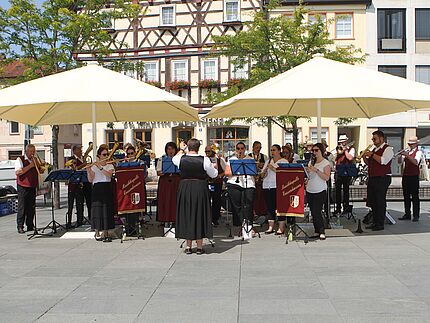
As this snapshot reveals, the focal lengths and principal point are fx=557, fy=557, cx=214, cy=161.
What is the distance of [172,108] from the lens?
38.0ft

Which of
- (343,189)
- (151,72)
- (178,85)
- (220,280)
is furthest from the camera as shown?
(151,72)

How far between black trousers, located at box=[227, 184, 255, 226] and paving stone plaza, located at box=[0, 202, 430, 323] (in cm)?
57

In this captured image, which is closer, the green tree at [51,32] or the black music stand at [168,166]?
the black music stand at [168,166]

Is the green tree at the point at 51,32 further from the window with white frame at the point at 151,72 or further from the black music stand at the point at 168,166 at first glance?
the window with white frame at the point at 151,72

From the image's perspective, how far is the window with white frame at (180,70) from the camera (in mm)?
31422

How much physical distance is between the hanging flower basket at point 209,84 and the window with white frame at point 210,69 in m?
0.27

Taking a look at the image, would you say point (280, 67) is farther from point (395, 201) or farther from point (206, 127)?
point (206, 127)

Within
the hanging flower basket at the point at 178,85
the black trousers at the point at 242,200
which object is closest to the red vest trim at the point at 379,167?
the black trousers at the point at 242,200

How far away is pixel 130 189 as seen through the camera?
32.3ft

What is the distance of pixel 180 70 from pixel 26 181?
21476 mm

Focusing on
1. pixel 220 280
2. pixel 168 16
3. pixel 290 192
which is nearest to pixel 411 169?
pixel 290 192

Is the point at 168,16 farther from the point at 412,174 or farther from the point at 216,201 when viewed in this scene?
the point at 412,174

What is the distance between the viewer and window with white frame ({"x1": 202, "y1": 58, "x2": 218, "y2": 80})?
31.0 meters

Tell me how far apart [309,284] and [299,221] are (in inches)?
218
